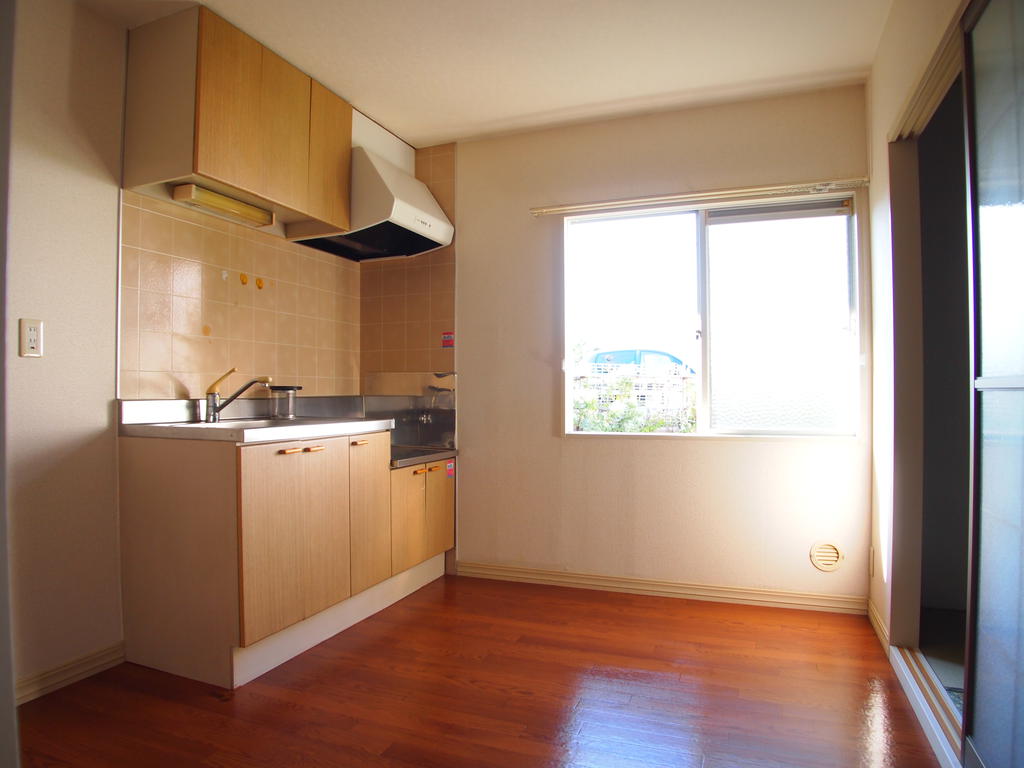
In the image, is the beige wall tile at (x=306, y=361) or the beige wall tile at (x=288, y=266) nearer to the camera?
the beige wall tile at (x=288, y=266)

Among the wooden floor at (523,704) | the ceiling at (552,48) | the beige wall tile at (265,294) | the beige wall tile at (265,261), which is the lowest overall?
the wooden floor at (523,704)

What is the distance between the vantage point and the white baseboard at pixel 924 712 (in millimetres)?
1704

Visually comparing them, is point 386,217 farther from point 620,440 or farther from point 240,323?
point 620,440

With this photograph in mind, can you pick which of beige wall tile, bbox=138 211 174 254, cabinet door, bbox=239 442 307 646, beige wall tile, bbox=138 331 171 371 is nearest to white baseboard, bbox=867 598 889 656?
cabinet door, bbox=239 442 307 646

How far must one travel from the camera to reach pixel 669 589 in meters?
3.24

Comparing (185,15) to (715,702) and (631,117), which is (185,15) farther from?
(715,702)

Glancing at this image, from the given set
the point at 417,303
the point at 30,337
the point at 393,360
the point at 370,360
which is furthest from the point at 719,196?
the point at 30,337

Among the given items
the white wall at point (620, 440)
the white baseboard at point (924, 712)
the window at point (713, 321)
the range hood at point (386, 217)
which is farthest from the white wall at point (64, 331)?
the white baseboard at point (924, 712)

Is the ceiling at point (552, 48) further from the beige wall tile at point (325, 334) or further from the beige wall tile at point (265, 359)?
the beige wall tile at point (265, 359)

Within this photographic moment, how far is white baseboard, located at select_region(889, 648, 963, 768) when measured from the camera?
67.1 inches

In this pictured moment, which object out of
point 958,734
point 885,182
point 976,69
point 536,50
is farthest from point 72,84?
point 958,734

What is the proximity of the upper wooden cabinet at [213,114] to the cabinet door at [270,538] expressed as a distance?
1.16 meters

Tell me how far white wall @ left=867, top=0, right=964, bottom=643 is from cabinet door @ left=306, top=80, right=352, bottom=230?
8.18 feet

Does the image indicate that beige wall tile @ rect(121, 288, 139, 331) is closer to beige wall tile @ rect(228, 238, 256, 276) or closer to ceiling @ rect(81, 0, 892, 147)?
beige wall tile @ rect(228, 238, 256, 276)
